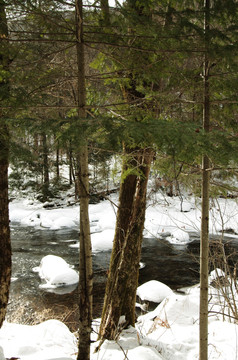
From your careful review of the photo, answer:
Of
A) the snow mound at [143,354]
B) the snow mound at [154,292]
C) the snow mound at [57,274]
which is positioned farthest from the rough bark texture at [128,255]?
the snow mound at [57,274]

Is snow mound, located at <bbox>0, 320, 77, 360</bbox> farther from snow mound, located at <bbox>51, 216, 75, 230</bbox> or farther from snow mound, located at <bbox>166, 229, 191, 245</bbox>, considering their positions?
snow mound, located at <bbox>51, 216, 75, 230</bbox>

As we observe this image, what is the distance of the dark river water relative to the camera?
289 inches

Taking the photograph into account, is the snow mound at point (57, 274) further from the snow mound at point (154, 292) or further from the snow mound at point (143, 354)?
the snow mound at point (143, 354)

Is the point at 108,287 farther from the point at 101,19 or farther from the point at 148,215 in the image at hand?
the point at 148,215

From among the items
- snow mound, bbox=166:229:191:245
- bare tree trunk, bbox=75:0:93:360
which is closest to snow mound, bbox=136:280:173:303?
snow mound, bbox=166:229:191:245

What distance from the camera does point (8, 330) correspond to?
16.9 feet

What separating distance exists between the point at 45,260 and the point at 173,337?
5.98m

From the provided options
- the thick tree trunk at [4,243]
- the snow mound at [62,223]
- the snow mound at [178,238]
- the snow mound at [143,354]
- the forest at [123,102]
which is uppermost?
the forest at [123,102]

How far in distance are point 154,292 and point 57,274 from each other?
9.58ft

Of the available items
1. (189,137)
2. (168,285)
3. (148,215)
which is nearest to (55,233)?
(148,215)

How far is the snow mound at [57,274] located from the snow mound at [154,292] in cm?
220

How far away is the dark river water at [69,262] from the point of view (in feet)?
24.0

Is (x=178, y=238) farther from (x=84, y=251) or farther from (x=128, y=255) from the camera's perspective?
(x=84, y=251)

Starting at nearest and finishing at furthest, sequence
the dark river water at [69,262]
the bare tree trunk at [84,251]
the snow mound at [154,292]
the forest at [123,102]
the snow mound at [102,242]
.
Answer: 1. the forest at [123,102]
2. the bare tree trunk at [84,251]
3. the dark river water at [69,262]
4. the snow mound at [154,292]
5. the snow mound at [102,242]
